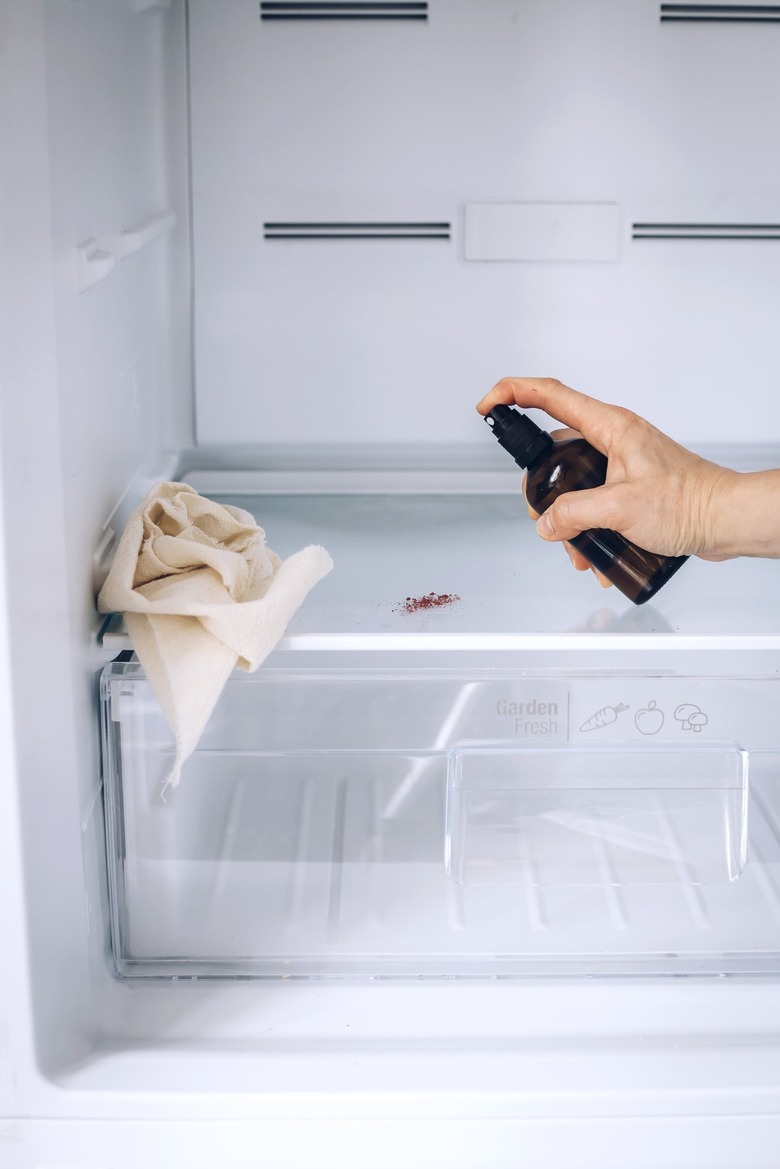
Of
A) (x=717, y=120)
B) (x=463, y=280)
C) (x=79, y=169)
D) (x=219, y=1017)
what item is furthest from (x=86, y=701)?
(x=717, y=120)

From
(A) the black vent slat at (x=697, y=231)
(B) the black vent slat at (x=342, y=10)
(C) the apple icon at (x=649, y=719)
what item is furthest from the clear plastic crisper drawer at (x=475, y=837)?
(B) the black vent slat at (x=342, y=10)

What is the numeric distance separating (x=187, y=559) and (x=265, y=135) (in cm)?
64

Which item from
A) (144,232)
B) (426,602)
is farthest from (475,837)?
(144,232)

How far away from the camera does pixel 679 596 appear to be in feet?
3.71

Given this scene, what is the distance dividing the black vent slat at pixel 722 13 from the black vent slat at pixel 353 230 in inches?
14.0

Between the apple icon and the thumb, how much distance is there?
18 centimetres

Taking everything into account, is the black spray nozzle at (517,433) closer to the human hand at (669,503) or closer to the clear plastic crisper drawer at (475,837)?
the human hand at (669,503)

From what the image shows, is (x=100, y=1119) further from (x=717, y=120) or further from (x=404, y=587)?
(x=717, y=120)

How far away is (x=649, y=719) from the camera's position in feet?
3.46

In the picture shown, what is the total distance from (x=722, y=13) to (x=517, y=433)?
0.67 meters

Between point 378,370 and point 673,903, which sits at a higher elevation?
point 378,370

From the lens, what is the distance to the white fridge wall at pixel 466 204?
1.34m

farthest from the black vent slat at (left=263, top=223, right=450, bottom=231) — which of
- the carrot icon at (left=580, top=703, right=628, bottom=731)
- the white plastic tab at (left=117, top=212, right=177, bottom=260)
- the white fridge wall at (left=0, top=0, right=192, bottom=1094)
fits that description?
the carrot icon at (left=580, top=703, right=628, bottom=731)

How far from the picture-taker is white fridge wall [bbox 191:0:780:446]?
134cm
